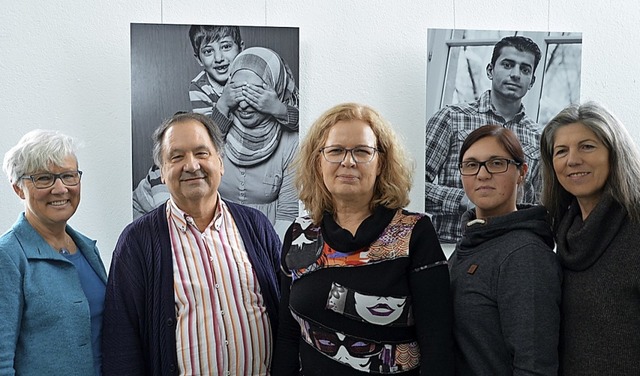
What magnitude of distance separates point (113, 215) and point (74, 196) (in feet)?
2.72

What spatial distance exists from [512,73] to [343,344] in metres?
1.87

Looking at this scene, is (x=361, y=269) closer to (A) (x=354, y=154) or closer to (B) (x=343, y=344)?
(B) (x=343, y=344)

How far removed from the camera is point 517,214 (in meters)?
1.80

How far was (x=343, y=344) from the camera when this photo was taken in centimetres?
180

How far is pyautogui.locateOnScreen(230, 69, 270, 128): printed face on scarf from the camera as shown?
2875 millimetres

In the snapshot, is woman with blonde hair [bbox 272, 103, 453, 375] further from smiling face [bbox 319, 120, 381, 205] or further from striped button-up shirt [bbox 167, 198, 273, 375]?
striped button-up shirt [bbox 167, 198, 273, 375]

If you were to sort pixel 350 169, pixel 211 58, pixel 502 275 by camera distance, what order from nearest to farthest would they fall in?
pixel 502 275 < pixel 350 169 < pixel 211 58

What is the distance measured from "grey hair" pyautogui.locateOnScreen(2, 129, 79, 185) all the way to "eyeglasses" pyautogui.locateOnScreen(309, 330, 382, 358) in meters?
0.93

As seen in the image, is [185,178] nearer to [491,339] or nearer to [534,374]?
[491,339]

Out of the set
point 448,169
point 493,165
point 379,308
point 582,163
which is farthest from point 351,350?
point 448,169

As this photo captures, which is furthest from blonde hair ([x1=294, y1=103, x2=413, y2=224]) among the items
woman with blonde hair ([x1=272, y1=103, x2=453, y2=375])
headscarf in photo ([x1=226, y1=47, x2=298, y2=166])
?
headscarf in photo ([x1=226, y1=47, x2=298, y2=166])

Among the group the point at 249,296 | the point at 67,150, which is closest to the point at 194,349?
the point at 249,296

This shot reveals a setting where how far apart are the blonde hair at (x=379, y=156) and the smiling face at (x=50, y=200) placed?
28.8 inches

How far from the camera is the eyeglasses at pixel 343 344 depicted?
178cm
